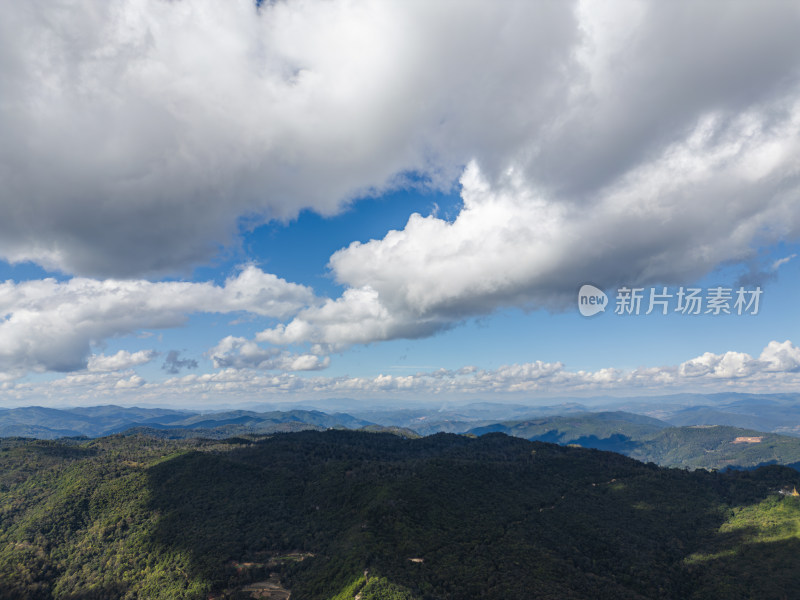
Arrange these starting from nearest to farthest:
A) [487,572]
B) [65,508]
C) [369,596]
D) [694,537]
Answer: [369,596]
[487,572]
[694,537]
[65,508]

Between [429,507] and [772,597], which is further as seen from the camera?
[429,507]

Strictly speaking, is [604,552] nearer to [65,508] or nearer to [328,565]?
[328,565]

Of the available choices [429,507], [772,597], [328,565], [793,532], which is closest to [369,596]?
[328,565]

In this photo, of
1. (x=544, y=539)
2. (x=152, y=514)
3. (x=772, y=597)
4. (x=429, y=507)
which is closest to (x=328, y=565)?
(x=429, y=507)

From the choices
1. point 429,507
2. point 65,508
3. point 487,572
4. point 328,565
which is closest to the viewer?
point 487,572

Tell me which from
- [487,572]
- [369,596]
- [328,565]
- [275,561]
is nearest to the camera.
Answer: [369,596]

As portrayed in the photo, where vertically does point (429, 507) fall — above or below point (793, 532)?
above

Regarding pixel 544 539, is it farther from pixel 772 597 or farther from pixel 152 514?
pixel 152 514

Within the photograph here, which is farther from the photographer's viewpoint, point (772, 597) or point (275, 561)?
point (275, 561)

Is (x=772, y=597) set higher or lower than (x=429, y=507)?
lower
